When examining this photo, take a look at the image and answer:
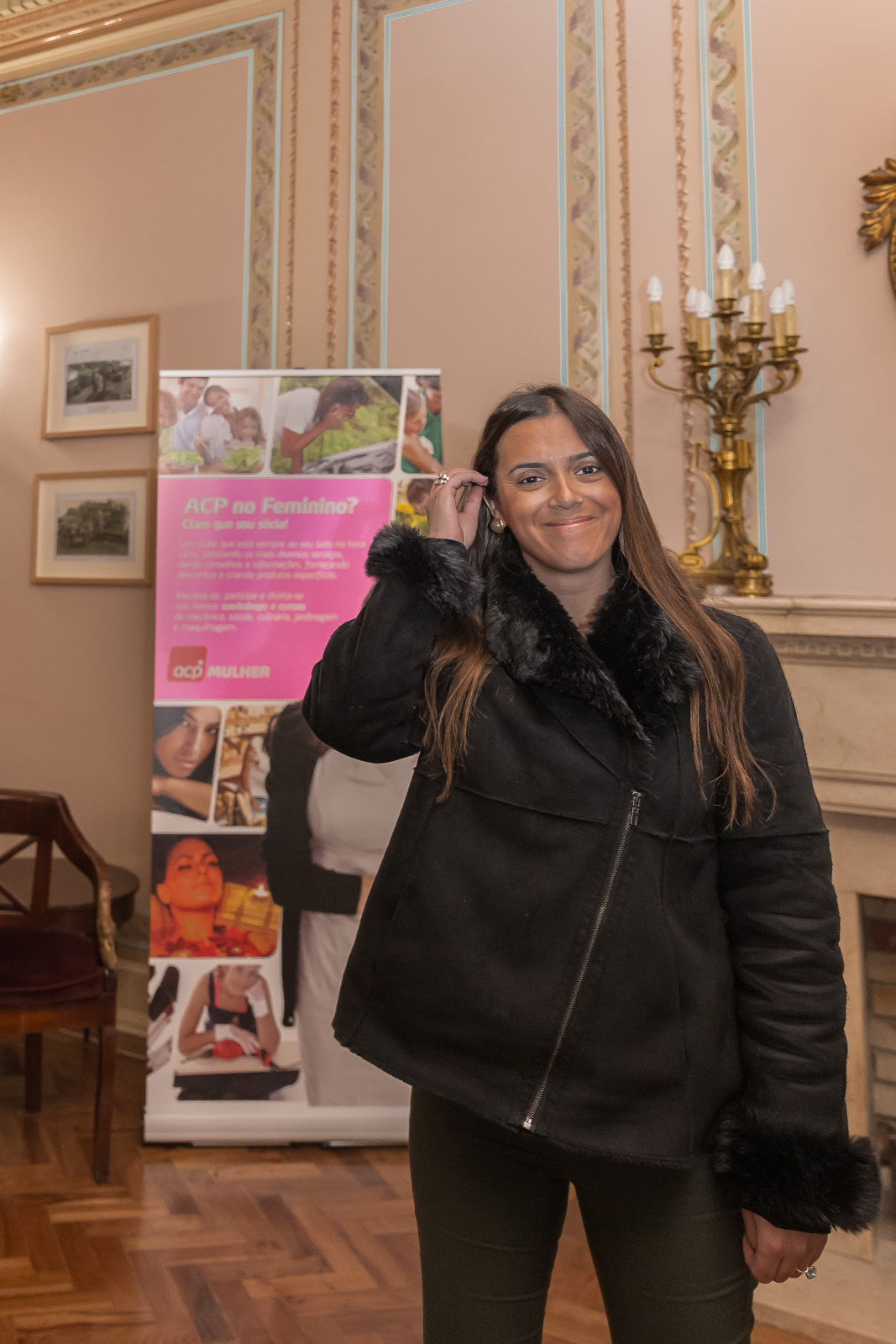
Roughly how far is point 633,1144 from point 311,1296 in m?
1.57

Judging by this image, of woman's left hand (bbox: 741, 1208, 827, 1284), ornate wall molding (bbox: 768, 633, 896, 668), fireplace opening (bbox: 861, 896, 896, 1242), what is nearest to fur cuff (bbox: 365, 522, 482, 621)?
woman's left hand (bbox: 741, 1208, 827, 1284)

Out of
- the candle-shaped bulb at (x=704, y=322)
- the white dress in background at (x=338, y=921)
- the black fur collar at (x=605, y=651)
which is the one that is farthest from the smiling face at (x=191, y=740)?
the black fur collar at (x=605, y=651)

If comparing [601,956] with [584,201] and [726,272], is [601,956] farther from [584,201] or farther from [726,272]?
[584,201]

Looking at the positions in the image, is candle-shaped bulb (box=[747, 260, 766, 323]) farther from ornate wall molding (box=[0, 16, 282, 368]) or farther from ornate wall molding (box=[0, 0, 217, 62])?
ornate wall molding (box=[0, 0, 217, 62])

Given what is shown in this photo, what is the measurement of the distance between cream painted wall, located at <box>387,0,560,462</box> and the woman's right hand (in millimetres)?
1978

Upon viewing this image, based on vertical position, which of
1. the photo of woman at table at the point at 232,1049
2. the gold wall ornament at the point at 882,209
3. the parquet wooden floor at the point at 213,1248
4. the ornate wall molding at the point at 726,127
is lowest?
the parquet wooden floor at the point at 213,1248

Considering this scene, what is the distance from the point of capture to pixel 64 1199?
2613 millimetres

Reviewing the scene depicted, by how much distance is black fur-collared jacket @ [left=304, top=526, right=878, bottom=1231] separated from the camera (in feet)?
3.44

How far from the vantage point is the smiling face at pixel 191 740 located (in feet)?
9.74

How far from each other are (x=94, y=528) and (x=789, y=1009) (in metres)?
3.37

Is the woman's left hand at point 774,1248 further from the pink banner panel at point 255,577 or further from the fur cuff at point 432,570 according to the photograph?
the pink banner panel at point 255,577

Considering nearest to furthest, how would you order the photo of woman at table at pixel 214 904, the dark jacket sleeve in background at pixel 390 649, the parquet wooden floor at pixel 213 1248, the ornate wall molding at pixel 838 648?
the dark jacket sleeve in background at pixel 390 649
the parquet wooden floor at pixel 213 1248
the ornate wall molding at pixel 838 648
the photo of woman at table at pixel 214 904

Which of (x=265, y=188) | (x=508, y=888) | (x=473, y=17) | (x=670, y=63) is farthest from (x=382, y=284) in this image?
(x=508, y=888)

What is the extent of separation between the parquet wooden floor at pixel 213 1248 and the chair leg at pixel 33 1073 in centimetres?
6
